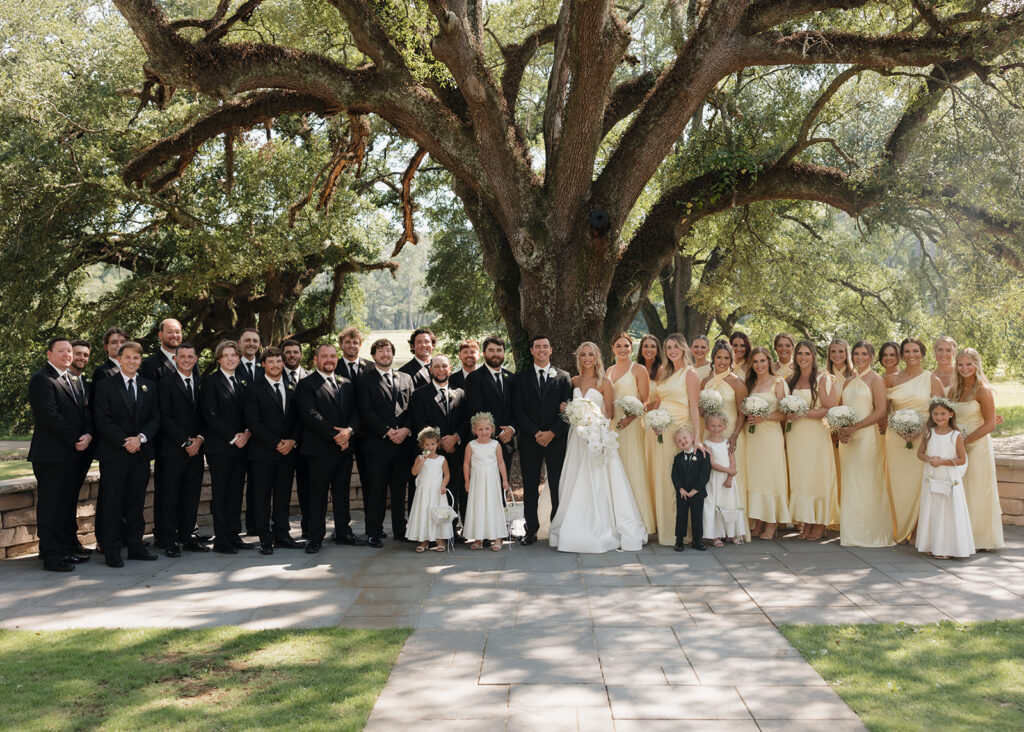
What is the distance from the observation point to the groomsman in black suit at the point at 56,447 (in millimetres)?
7359

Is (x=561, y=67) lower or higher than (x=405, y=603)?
higher

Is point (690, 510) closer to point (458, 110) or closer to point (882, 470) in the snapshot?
point (882, 470)

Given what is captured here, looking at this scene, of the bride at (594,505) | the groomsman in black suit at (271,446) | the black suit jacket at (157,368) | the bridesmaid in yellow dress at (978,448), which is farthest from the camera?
the black suit jacket at (157,368)

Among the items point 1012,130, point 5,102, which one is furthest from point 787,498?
point 5,102

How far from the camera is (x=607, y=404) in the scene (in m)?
8.41

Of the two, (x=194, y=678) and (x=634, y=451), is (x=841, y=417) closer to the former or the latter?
(x=634, y=451)

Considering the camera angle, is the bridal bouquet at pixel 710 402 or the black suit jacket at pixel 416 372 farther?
the black suit jacket at pixel 416 372

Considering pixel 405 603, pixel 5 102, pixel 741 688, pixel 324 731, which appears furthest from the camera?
pixel 5 102

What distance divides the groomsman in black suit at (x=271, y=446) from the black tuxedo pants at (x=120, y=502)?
1.04m

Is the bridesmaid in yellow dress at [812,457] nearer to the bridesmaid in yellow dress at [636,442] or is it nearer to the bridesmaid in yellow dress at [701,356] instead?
the bridesmaid in yellow dress at [701,356]

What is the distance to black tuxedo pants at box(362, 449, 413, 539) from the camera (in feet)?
27.4

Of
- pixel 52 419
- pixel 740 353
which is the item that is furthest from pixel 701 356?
pixel 52 419

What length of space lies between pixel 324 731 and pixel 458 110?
8865mm

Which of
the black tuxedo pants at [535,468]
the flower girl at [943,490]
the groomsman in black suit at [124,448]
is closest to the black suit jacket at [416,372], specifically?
the black tuxedo pants at [535,468]
